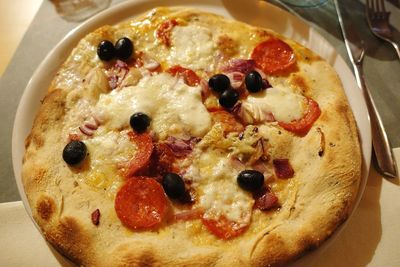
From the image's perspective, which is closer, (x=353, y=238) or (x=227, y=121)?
(x=353, y=238)

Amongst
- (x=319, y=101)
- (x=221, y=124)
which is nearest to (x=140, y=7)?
(x=221, y=124)

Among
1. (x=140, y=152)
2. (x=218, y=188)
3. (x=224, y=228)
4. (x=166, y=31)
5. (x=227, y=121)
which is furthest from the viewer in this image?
(x=166, y=31)

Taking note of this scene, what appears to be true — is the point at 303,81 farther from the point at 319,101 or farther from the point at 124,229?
the point at 124,229

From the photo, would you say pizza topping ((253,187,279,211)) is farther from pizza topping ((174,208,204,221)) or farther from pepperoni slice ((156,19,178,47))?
pepperoni slice ((156,19,178,47))

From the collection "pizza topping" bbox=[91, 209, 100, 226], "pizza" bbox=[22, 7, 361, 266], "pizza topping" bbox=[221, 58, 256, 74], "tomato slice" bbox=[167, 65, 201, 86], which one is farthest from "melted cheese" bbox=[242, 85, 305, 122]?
"pizza topping" bbox=[91, 209, 100, 226]

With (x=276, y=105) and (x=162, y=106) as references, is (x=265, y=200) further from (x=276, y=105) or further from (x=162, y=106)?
(x=162, y=106)

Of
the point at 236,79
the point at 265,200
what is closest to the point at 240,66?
the point at 236,79

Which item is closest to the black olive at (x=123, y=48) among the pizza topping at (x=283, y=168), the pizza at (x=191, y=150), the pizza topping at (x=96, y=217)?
the pizza at (x=191, y=150)
